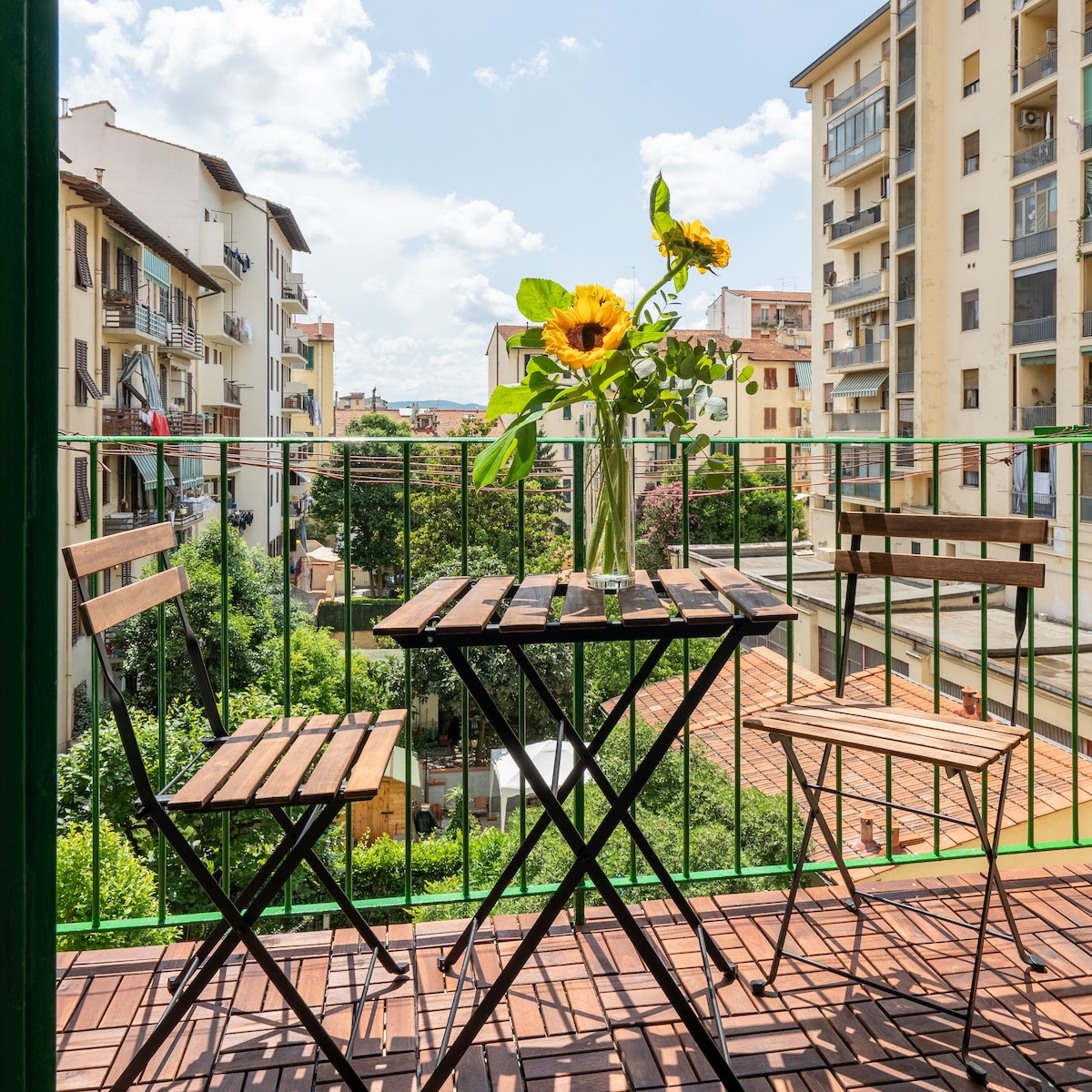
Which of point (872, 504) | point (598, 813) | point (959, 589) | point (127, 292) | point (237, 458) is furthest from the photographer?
point (872, 504)

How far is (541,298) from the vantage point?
2.27 meters

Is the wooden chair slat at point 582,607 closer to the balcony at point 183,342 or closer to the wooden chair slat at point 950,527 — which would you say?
the wooden chair slat at point 950,527

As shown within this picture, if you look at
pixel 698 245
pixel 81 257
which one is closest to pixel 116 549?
pixel 698 245

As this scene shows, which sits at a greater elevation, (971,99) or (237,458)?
(971,99)

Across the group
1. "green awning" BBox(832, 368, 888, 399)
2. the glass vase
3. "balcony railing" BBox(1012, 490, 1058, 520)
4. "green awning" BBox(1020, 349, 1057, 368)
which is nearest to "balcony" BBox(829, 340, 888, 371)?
"green awning" BBox(832, 368, 888, 399)

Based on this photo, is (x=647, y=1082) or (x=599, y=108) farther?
(x=599, y=108)

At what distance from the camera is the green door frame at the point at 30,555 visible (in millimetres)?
649

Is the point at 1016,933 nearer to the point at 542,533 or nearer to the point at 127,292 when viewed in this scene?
the point at 542,533

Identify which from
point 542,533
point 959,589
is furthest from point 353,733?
point 542,533

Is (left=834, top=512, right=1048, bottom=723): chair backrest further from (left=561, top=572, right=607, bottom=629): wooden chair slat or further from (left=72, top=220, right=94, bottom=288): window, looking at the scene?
(left=72, top=220, right=94, bottom=288): window

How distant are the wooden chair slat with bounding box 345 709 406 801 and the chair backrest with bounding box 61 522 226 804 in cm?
38

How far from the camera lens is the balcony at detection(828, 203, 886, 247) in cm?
2801

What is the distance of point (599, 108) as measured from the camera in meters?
32.6

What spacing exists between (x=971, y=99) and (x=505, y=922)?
26539 mm
